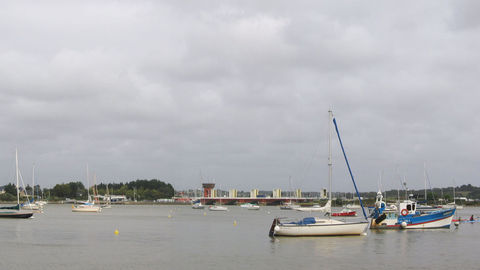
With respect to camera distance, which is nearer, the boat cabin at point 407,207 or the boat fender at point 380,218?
the boat fender at point 380,218

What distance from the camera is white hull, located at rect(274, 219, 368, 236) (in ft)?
199

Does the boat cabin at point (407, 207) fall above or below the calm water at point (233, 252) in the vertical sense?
Result: above

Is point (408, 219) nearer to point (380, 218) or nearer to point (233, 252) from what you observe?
point (380, 218)

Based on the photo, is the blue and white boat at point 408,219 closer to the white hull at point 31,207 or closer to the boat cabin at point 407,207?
the boat cabin at point 407,207

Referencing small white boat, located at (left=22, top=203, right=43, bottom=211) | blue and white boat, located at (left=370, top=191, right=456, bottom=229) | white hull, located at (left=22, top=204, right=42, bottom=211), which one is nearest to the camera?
blue and white boat, located at (left=370, top=191, right=456, bottom=229)

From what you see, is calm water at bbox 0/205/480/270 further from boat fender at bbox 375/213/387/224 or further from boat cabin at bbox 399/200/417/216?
boat cabin at bbox 399/200/417/216

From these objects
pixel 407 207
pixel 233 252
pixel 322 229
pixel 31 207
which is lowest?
pixel 31 207

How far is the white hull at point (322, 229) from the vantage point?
60681mm

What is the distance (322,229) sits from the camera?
6106 cm

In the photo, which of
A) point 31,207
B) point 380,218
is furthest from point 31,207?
point 380,218

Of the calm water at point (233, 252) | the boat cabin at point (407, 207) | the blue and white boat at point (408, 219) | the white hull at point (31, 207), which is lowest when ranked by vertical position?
the white hull at point (31, 207)

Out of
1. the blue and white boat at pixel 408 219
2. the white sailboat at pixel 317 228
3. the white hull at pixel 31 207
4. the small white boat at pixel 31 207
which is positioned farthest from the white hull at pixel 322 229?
the white hull at pixel 31 207

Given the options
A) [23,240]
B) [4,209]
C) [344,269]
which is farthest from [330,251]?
[4,209]

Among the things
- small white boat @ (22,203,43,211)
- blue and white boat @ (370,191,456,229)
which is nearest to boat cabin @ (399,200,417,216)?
blue and white boat @ (370,191,456,229)
